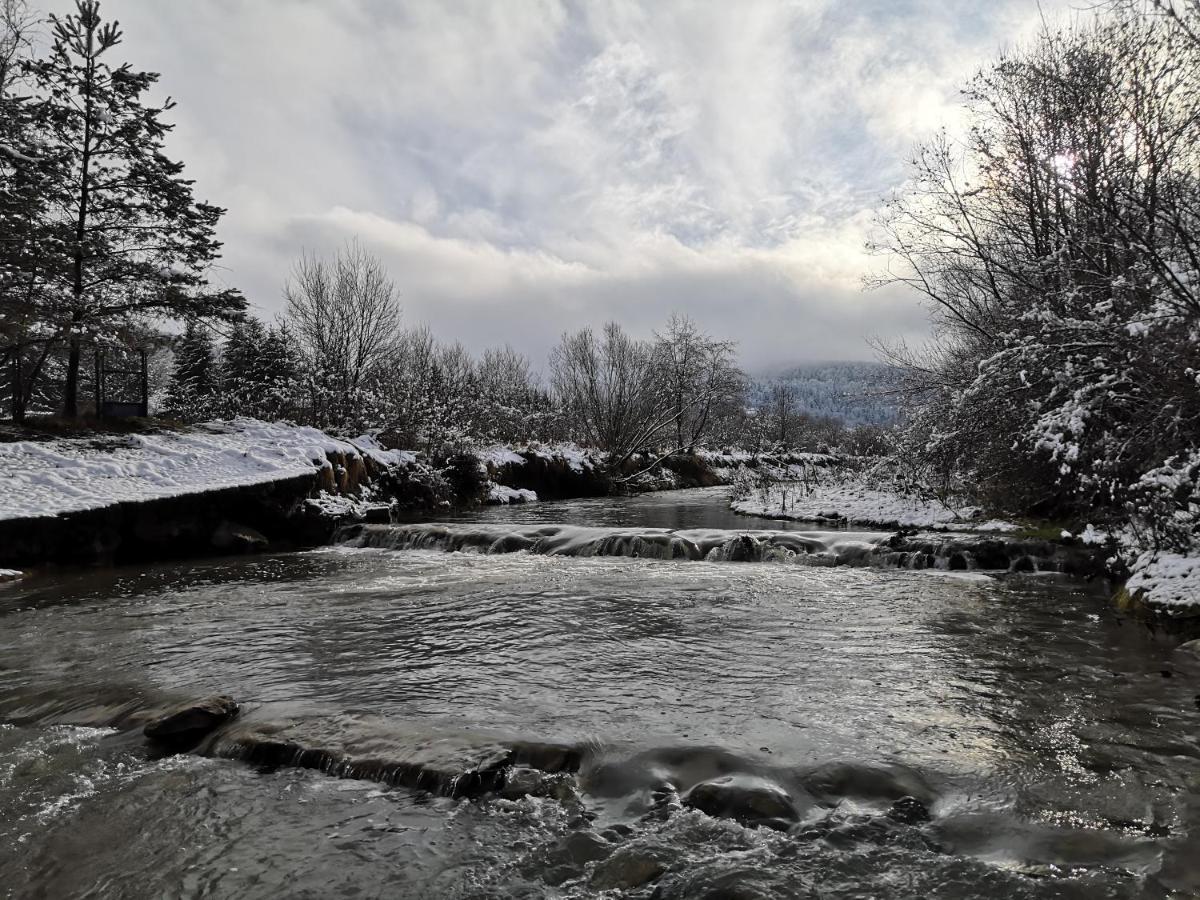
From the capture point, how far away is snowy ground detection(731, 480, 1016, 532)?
1440 centimetres

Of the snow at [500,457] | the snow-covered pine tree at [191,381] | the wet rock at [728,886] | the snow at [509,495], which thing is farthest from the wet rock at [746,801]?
the snow-covered pine tree at [191,381]

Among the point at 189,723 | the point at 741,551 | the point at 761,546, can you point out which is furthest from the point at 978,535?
the point at 189,723

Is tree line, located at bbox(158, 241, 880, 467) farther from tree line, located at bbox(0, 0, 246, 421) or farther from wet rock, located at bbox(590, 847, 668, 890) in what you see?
wet rock, located at bbox(590, 847, 668, 890)

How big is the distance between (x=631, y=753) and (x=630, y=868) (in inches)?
42.2

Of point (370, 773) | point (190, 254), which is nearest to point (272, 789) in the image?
point (370, 773)

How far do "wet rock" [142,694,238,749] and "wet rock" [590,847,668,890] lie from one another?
116 inches

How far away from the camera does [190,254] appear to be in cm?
1755

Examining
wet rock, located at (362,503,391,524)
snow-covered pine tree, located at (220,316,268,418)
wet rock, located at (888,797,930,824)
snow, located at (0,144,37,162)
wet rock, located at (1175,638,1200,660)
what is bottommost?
wet rock, located at (888,797,930,824)

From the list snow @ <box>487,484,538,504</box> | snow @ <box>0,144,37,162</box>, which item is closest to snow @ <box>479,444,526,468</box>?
snow @ <box>487,484,538,504</box>

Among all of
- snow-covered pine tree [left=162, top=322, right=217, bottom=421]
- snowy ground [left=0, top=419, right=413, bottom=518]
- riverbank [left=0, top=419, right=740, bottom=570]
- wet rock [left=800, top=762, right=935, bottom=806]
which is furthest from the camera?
snow-covered pine tree [left=162, top=322, right=217, bottom=421]

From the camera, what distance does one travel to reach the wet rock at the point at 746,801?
3.17 m

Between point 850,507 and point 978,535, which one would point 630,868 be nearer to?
point 978,535

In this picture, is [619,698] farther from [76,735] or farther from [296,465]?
[296,465]

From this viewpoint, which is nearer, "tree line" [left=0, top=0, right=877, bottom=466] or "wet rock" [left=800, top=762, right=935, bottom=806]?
"wet rock" [left=800, top=762, right=935, bottom=806]
